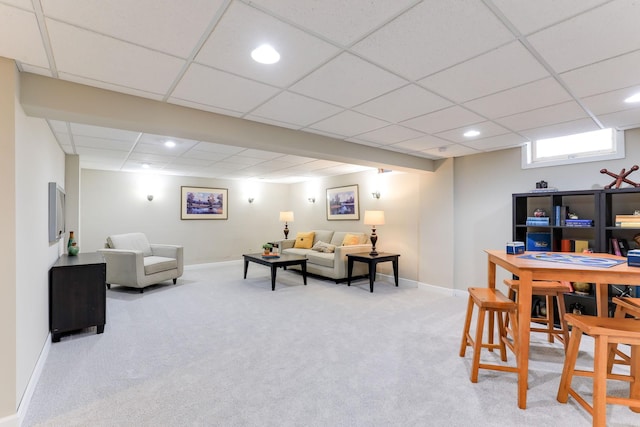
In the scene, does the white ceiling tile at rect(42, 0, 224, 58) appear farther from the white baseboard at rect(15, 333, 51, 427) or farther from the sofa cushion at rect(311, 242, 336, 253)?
the sofa cushion at rect(311, 242, 336, 253)

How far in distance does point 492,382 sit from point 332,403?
125 centimetres

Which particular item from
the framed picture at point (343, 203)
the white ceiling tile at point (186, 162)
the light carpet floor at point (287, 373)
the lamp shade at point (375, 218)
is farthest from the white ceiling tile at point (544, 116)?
the white ceiling tile at point (186, 162)

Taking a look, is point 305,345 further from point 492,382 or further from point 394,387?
point 492,382

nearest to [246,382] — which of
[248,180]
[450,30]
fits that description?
[450,30]

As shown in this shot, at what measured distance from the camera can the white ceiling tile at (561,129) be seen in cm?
311

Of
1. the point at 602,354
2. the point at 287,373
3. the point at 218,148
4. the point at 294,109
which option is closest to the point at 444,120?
the point at 294,109

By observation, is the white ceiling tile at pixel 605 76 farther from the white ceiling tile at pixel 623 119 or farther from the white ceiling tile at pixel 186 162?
the white ceiling tile at pixel 186 162

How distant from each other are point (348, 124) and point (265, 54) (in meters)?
1.50

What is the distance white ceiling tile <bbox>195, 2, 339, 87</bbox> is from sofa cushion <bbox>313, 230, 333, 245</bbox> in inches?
197

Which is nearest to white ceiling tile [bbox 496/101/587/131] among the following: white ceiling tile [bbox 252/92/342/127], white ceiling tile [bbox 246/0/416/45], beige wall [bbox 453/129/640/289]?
beige wall [bbox 453/129/640/289]

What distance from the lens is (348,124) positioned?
10.5ft

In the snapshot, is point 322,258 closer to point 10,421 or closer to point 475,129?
point 475,129

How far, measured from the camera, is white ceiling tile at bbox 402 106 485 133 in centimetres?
281

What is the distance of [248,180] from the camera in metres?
8.01
